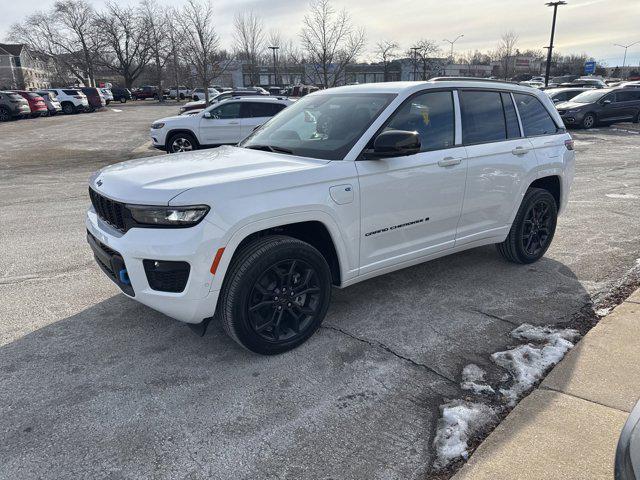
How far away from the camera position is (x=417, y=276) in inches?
190

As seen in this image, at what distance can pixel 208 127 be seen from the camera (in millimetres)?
13305

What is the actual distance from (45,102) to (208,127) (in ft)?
84.6

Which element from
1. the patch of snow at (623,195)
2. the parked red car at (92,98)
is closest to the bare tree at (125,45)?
the parked red car at (92,98)

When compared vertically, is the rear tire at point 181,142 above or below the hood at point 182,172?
below

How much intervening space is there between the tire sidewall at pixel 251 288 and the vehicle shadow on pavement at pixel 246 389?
0.35 feet

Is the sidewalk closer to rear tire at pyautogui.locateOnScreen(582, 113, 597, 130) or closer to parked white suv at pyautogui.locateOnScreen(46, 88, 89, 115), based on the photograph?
rear tire at pyautogui.locateOnScreen(582, 113, 597, 130)

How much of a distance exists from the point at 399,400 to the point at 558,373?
3.47 ft

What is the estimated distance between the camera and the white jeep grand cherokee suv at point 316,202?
2949 millimetres

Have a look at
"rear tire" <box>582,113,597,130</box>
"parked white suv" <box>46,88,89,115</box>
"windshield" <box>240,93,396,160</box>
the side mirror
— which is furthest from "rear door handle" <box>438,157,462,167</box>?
"parked white suv" <box>46,88,89,115</box>

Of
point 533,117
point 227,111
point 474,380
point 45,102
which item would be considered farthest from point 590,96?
point 45,102

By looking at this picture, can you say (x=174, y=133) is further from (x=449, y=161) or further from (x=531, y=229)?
(x=449, y=161)

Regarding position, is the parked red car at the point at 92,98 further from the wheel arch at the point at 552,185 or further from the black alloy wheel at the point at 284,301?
the black alloy wheel at the point at 284,301

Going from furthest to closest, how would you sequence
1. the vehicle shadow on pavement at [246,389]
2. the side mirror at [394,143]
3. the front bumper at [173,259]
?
the side mirror at [394,143], the front bumper at [173,259], the vehicle shadow on pavement at [246,389]

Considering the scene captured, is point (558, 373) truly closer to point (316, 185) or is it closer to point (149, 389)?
point (316, 185)
